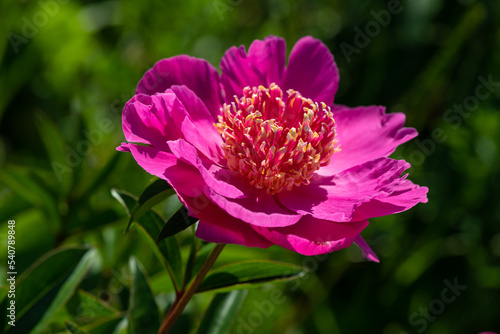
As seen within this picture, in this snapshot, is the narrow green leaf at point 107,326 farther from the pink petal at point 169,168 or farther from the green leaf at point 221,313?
the pink petal at point 169,168

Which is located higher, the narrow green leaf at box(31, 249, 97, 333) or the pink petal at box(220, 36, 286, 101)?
the pink petal at box(220, 36, 286, 101)

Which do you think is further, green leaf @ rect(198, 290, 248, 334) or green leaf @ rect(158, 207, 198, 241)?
green leaf @ rect(198, 290, 248, 334)

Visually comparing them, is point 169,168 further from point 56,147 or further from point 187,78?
point 56,147

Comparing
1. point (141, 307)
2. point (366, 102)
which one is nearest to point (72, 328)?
point (141, 307)

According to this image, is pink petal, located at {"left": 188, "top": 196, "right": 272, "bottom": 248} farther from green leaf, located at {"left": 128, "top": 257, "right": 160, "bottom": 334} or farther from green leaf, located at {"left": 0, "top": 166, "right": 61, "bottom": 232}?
green leaf, located at {"left": 0, "top": 166, "right": 61, "bottom": 232}

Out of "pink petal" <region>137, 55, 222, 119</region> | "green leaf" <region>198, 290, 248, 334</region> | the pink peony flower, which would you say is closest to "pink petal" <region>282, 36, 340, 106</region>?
the pink peony flower

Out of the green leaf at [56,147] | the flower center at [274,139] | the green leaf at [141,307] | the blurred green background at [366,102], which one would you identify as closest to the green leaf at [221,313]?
the green leaf at [141,307]

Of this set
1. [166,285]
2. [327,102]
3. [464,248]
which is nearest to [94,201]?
Result: [166,285]
